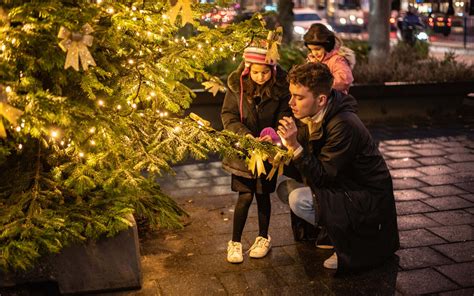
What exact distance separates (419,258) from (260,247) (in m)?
1.28

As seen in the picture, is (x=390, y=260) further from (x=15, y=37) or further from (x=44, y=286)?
(x=15, y=37)

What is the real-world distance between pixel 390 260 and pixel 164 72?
7.65ft

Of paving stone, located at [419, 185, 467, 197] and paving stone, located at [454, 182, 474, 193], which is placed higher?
paving stone, located at [419, 185, 467, 197]

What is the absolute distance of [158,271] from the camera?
5.05m

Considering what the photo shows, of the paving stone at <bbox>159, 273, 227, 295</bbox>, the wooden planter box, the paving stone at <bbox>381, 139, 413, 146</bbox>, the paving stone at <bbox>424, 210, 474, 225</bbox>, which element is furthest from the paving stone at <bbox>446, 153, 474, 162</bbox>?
the wooden planter box

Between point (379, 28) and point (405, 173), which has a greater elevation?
point (379, 28)

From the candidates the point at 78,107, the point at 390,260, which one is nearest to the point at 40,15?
the point at 78,107

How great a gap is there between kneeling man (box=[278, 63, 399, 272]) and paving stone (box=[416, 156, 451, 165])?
335 centimetres

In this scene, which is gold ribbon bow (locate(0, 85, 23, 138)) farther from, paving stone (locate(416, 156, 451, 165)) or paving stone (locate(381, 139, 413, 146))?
paving stone (locate(381, 139, 413, 146))

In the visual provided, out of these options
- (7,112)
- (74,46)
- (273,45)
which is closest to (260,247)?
(273,45)

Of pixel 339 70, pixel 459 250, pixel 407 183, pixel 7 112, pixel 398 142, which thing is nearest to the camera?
pixel 7 112

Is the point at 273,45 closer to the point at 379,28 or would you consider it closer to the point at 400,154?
the point at 400,154

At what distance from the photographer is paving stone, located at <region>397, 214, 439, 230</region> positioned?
230 inches

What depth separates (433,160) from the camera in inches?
323
